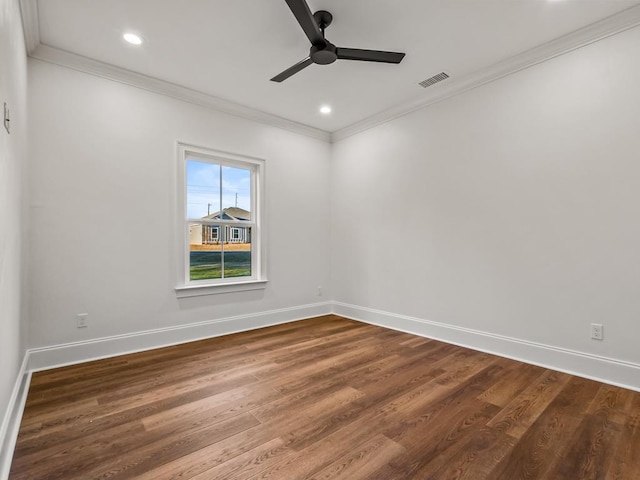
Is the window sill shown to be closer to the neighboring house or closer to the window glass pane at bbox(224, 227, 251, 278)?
the window glass pane at bbox(224, 227, 251, 278)

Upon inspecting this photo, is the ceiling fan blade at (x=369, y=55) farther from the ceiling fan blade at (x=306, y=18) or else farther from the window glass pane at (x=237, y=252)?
the window glass pane at (x=237, y=252)

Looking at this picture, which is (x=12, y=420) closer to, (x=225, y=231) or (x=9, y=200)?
(x=9, y=200)

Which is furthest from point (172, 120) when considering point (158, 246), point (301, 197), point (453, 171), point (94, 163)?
point (453, 171)

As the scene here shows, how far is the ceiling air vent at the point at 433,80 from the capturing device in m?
3.18

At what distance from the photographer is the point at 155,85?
128 inches

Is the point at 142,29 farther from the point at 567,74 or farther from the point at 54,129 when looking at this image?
the point at 567,74

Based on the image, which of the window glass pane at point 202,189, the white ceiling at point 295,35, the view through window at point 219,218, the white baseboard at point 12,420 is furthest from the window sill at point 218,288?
the white ceiling at point 295,35

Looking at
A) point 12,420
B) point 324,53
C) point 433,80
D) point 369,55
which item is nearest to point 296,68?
point 324,53

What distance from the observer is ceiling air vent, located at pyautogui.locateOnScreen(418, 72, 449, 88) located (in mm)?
3183

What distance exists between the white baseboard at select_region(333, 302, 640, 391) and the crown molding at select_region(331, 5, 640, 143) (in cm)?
254

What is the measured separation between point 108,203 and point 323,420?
2745 millimetres

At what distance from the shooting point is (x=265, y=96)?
11.9 feet

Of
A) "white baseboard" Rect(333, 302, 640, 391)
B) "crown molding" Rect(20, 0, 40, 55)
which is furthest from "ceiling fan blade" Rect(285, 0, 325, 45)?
"white baseboard" Rect(333, 302, 640, 391)

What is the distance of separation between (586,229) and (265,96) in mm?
3415
